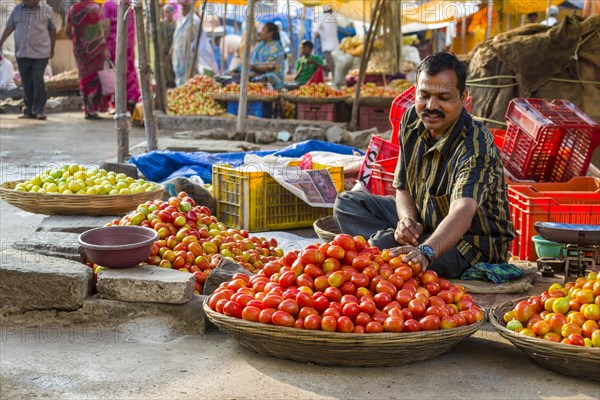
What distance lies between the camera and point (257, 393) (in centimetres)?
305

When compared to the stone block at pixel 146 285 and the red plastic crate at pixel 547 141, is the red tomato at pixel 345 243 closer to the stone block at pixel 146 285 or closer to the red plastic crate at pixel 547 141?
the stone block at pixel 146 285

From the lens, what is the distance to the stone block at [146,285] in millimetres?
3842

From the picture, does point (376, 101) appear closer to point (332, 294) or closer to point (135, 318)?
point (135, 318)

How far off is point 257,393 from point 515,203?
7.83 feet

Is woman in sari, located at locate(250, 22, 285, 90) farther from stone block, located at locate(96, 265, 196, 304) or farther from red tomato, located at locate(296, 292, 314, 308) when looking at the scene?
red tomato, located at locate(296, 292, 314, 308)

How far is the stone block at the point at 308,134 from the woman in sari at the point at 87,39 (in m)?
4.09

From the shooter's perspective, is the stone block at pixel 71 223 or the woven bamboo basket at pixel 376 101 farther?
the woven bamboo basket at pixel 376 101

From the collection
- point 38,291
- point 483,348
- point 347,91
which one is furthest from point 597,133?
point 347,91

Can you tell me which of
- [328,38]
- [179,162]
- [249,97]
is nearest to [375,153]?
[179,162]

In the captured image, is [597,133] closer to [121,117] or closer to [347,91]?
[121,117]

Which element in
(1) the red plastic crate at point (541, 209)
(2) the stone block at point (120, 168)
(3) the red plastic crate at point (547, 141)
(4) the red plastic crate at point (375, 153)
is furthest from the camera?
(2) the stone block at point (120, 168)

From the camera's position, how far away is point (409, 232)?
3818 millimetres

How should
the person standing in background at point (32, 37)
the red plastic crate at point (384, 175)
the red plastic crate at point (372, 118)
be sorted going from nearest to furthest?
the red plastic crate at point (384, 175)
the red plastic crate at point (372, 118)
the person standing in background at point (32, 37)

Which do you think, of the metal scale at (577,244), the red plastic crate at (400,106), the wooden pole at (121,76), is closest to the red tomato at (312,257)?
the metal scale at (577,244)
